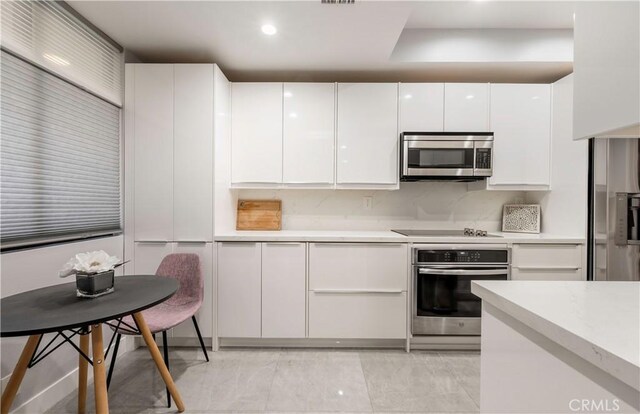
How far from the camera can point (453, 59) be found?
2609 mm

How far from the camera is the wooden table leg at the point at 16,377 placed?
135cm

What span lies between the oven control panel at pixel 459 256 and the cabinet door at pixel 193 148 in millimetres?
1779

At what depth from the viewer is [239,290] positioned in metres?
2.51

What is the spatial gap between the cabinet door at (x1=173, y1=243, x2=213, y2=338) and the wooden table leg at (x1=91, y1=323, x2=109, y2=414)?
1.11 m

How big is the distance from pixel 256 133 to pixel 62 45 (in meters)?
1.42

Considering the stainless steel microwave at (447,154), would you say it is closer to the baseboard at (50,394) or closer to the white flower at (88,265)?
the white flower at (88,265)

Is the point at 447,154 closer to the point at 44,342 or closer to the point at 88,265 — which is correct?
the point at 88,265

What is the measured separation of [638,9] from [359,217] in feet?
8.34

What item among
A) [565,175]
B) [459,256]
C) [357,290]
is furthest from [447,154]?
[357,290]

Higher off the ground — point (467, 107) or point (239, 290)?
point (467, 107)

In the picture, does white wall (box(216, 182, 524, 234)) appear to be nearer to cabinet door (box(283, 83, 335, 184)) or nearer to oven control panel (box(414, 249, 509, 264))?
cabinet door (box(283, 83, 335, 184))

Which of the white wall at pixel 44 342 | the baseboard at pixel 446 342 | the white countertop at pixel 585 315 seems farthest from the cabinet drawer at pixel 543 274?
the white wall at pixel 44 342

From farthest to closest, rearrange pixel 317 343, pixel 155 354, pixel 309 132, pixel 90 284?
pixel 309 132 < pixel 317 343 < pixel 155 354 < pixel 90 284

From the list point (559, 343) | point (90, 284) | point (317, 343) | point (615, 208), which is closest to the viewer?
point (559, 343)
